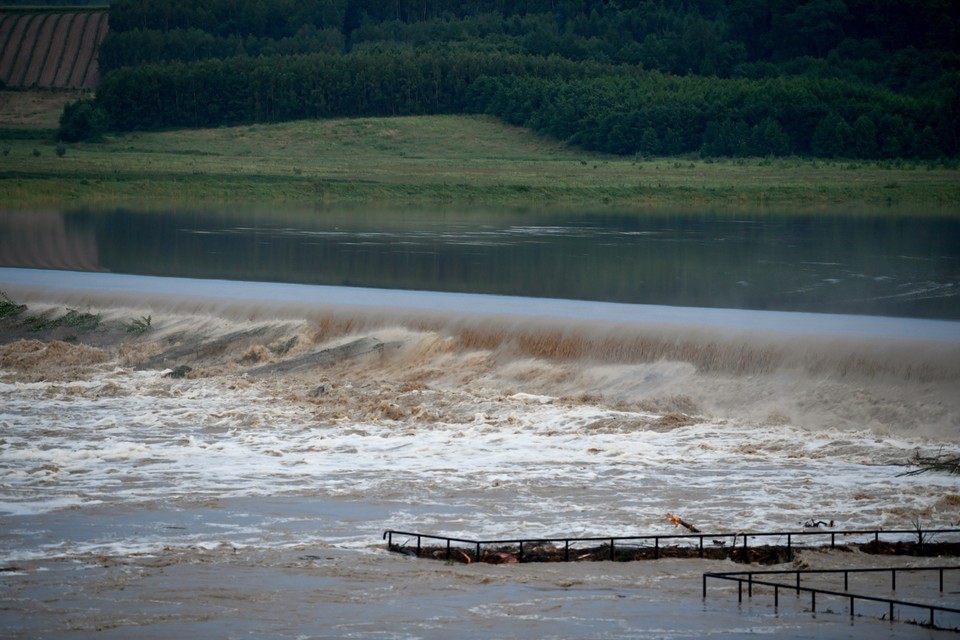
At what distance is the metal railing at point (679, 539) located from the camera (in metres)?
13.6

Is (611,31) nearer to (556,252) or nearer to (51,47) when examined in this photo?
(51,47)

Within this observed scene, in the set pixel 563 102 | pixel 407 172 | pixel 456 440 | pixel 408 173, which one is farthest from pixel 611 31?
pixel 456 440

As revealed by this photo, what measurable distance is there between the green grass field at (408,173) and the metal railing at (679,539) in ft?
150

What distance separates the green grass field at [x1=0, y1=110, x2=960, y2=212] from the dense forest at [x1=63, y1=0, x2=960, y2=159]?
3897 mm

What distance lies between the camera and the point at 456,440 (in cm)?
1984

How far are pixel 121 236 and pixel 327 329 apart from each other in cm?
2151

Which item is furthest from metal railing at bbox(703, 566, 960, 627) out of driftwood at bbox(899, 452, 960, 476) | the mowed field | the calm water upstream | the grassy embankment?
the mowed field

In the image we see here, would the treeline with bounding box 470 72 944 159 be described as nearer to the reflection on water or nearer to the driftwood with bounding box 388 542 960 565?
the reflection on water

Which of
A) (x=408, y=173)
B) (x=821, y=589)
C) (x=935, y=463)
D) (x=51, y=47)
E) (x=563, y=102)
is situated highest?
(x=51, y=47)

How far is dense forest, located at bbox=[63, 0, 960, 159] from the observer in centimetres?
8375

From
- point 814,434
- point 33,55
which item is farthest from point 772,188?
point 33,55

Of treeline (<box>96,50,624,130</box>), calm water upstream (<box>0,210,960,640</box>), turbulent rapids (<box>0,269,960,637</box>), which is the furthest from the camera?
treeline (<box>96,50,624,130</box>)

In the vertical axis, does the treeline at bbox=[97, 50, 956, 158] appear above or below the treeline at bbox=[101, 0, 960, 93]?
below

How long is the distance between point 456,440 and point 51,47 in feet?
377
